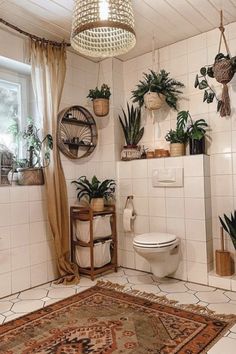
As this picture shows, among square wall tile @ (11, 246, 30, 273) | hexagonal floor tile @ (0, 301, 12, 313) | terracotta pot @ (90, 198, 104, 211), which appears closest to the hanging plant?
terracotta pot @ (90, 198, 104, 211)

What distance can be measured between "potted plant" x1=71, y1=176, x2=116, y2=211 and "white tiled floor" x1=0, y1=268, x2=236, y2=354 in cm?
76

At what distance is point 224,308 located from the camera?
2.20 meters

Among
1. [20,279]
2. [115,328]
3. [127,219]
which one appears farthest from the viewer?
[127,219]

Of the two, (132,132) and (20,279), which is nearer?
(20,279)

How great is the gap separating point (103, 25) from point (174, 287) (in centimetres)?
221

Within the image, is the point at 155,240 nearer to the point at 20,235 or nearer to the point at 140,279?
the point at 140,279

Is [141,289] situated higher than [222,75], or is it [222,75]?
[222,75]

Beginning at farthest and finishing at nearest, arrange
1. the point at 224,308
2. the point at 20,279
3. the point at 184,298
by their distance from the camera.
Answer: the point at 20,279, the point at 184,298, the point at 224,308

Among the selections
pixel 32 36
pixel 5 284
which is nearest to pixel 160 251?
pixel 5 284

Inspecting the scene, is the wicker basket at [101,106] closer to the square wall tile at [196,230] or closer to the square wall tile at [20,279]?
the square wall tile at [196,230]

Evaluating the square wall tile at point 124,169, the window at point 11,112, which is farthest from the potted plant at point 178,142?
the window at point 11,112

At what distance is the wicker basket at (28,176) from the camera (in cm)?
274

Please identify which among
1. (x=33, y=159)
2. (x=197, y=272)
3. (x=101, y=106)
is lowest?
(x=197, y=272)

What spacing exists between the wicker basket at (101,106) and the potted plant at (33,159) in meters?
0.70
